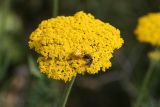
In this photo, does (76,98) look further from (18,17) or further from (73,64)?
(73,64)

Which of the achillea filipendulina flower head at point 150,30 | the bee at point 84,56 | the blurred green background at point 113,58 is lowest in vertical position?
the blurred green background at point 113,58

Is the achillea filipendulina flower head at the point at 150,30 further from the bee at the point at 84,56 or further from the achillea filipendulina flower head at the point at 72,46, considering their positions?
the bee at the point at 84,56

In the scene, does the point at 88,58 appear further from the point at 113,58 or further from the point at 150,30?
the point at 113,58

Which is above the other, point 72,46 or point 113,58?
point 72,46

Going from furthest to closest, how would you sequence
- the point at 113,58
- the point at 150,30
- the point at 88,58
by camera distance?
the point at 113,58 → the point at 150,30 → the point at 88,58

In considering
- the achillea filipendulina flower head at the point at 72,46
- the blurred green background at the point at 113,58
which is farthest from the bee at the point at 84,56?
the blurred green background at the point at 113,58

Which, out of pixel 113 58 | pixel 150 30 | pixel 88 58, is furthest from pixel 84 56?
pixel 113 58
